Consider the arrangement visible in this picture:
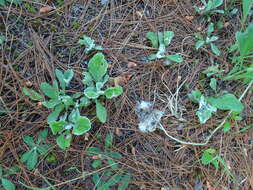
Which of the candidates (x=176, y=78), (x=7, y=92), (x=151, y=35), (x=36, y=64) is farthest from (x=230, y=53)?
(x=7, y=92)

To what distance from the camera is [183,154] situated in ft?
4.84

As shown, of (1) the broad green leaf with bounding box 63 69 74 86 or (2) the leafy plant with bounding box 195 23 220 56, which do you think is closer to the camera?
(1) the broad green leaf with bounding box 63 69 74 86

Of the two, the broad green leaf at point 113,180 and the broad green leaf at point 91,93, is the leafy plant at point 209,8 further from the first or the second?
the broad green leaf at point 113,180

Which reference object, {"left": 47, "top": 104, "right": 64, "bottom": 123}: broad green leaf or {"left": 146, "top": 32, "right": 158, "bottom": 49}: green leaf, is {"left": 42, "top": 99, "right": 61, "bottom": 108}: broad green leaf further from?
{"left": 146, "top": 32, "right": 158, "bottom": 49}: green leaf

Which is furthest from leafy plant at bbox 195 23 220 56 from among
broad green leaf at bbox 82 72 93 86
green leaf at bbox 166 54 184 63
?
broad green leaf at bbox 82 72 93 86

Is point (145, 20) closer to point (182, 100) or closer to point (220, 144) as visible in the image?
point (182, 100)

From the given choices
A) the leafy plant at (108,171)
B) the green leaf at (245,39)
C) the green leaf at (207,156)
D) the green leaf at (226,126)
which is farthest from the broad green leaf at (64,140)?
the green leaf at (245,39)

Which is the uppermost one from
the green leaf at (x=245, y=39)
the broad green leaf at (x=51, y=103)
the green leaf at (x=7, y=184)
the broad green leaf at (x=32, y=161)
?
the green leaf at (x=245, y=39)

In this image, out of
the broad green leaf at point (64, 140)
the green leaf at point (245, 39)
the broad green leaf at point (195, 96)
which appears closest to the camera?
the green leaf at point (245, 39)

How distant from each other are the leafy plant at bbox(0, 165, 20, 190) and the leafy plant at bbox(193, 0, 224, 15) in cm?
141

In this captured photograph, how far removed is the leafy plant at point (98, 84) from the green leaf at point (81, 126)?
8 cm

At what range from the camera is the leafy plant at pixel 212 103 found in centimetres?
140

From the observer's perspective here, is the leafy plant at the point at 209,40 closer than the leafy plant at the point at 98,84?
No

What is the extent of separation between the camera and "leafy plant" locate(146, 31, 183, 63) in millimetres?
1479
